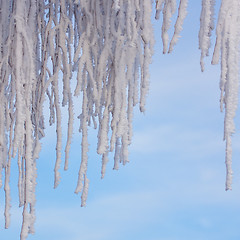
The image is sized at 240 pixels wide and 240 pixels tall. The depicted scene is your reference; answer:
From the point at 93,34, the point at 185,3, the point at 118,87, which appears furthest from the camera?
the point at 93,34

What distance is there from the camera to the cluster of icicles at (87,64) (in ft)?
4.58

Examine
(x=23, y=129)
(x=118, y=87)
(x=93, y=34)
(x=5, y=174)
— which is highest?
(x=93, y=34)

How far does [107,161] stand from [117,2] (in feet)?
1.40

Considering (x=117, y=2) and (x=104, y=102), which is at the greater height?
(x=117, y=2)

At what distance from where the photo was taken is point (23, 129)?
1508 millimetres

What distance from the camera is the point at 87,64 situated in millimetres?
1613

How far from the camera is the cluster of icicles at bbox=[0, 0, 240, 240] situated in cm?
140

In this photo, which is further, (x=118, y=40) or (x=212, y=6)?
(x=118, y=40)

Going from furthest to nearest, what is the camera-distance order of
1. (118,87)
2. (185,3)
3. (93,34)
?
1. (93,34)
2. (118,87)
3. (185,3)

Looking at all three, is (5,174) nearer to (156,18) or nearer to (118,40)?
(118,40)

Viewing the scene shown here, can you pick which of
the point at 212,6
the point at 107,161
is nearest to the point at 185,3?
the point at 212,6

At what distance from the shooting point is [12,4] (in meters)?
1.72

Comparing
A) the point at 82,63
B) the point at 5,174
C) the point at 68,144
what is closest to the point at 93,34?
the point at 82,63

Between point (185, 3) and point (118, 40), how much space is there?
223mm
